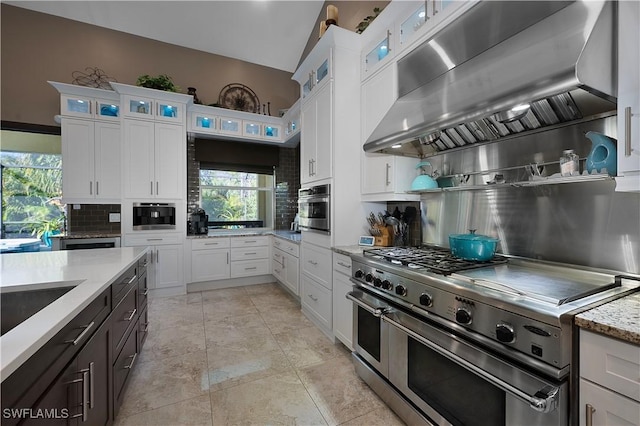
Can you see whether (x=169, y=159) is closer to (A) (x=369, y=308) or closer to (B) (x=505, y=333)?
(A) (x=369, y=308)

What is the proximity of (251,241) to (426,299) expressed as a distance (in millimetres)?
3431

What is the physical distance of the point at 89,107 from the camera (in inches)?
148

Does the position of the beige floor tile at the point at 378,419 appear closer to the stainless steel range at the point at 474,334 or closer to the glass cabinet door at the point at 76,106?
the stainless steel range at the point at 474,334

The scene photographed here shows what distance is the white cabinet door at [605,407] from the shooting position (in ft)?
2.71

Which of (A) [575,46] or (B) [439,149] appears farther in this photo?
(B) [439,149]

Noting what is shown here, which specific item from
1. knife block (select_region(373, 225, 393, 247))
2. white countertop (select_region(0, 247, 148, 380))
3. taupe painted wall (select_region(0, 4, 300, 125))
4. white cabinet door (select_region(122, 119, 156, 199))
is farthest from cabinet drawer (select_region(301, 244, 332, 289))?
taupe painted wall (select_region(0, 4, 300, 125))

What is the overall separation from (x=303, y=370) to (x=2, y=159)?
6.30m

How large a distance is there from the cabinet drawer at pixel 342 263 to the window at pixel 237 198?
118 inches

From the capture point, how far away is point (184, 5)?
4.24 m

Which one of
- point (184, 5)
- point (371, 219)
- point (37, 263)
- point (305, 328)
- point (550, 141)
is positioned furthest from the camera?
point (184, 5)

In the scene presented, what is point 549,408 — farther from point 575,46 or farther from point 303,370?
point 303,370

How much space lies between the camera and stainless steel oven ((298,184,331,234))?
2.69 metres

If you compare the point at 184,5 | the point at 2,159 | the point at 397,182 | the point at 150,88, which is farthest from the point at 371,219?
the point at 2,159

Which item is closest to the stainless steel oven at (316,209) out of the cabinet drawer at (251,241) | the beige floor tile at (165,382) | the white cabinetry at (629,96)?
the cabinet drawer at (251,241)
